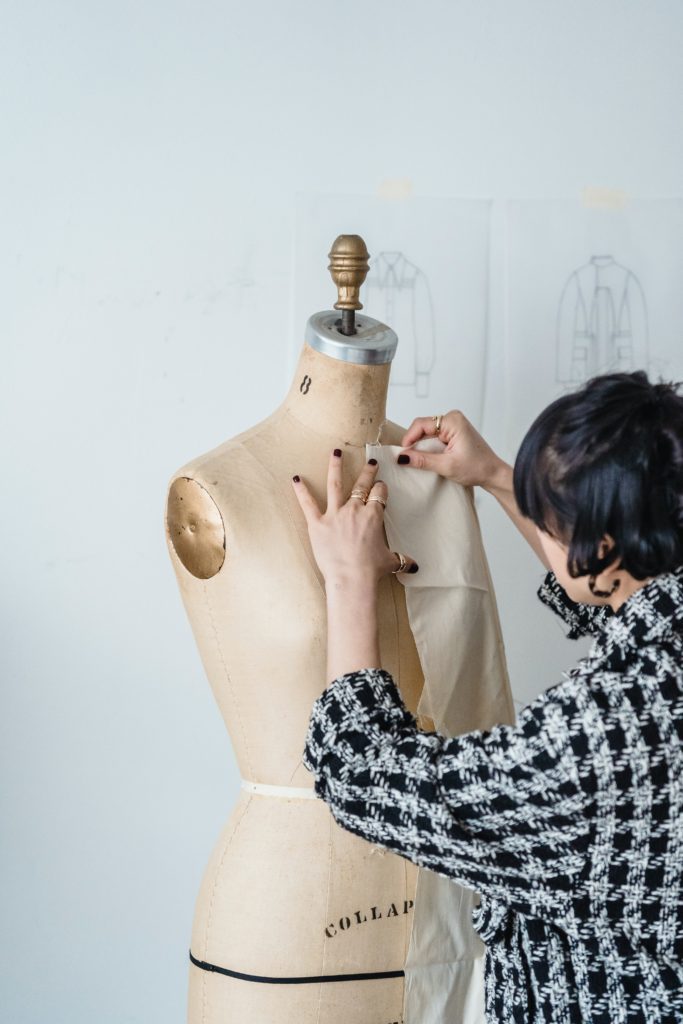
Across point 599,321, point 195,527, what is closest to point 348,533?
point 195,527

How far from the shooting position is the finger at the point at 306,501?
3.93 ft

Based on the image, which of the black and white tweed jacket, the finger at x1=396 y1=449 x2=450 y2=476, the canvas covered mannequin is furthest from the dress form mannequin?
the black and white tweed jacket

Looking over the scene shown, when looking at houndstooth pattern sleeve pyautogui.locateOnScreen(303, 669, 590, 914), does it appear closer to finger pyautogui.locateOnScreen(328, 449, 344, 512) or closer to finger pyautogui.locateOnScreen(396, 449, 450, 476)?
finger pyautogui.locateOnScreen(328, 449, 344, 512)

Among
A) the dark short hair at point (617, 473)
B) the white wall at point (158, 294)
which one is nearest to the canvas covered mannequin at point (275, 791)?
the dark short hair at point (617, 473)

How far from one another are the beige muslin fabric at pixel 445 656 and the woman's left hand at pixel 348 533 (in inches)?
1.8

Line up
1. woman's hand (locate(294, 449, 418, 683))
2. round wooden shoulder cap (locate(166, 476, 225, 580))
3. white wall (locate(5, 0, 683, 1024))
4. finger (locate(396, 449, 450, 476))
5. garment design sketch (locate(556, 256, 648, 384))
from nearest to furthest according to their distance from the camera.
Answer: woman's hand (locate(294, 449, 418, 683)), round wooden shoulder cap (locate(166, 476, 225, 580)), finger (locate(396, 449, 450, 476)), white wall (locate(5, 0, 683, 1024)), garment design sketch (locate(556, 256, 648, 384))

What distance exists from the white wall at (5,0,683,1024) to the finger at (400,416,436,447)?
0.79 m

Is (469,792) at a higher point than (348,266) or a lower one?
lower

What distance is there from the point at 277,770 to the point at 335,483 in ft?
1.13

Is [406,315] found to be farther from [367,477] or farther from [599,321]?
[367,477]

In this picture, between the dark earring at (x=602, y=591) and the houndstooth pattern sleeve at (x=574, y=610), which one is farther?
the houndstooth pattern sleeve at (x=574, y=610)

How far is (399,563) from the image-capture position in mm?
1215

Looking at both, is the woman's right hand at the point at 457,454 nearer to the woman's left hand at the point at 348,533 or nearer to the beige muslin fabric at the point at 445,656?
the beige muslin fabric at the point at 445,656

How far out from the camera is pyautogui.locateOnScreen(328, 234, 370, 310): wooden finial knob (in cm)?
127
